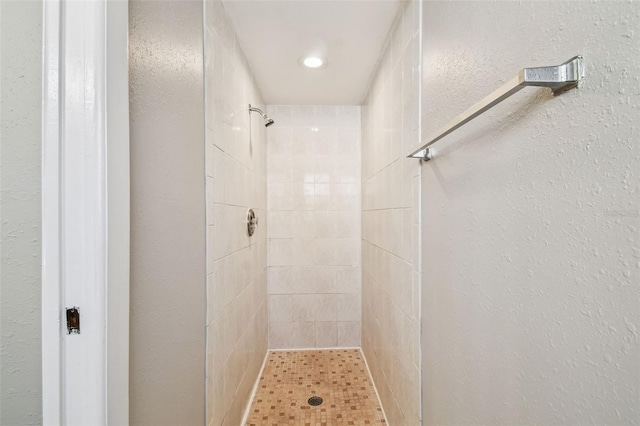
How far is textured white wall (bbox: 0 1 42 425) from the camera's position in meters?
0.58

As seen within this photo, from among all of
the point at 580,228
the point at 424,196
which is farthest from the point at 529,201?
the point at 424,196

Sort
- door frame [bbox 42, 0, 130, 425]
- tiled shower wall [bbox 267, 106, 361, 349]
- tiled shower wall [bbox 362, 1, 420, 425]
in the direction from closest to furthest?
door frame [bbox 42, 0, 130, 425], tiled shower wall [bbox 362, 1, 420, 425], tiled shower wall [bbox 267, 106, 361, 349]

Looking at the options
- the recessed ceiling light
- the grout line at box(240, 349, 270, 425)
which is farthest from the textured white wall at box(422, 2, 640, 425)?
the grout line at box(240, 349, 270, 425)

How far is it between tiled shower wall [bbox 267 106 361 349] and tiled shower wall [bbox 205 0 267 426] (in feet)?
1.62

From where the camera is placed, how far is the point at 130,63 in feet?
2.35

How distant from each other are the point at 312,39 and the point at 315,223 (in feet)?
5.00

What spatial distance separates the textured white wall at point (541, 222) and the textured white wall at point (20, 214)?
0.99m

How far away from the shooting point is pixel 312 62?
1924mm

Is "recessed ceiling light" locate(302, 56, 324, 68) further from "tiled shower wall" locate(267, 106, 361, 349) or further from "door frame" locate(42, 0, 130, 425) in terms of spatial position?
"door frame" locate(42, 0, 130, 425)

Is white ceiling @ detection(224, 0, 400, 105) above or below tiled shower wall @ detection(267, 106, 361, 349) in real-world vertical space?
above

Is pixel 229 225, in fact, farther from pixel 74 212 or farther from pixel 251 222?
pixel 74 212

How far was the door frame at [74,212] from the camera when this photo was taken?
0.57 metres

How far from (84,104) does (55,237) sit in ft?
0.89

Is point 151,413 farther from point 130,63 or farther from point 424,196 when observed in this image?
point 424,196
